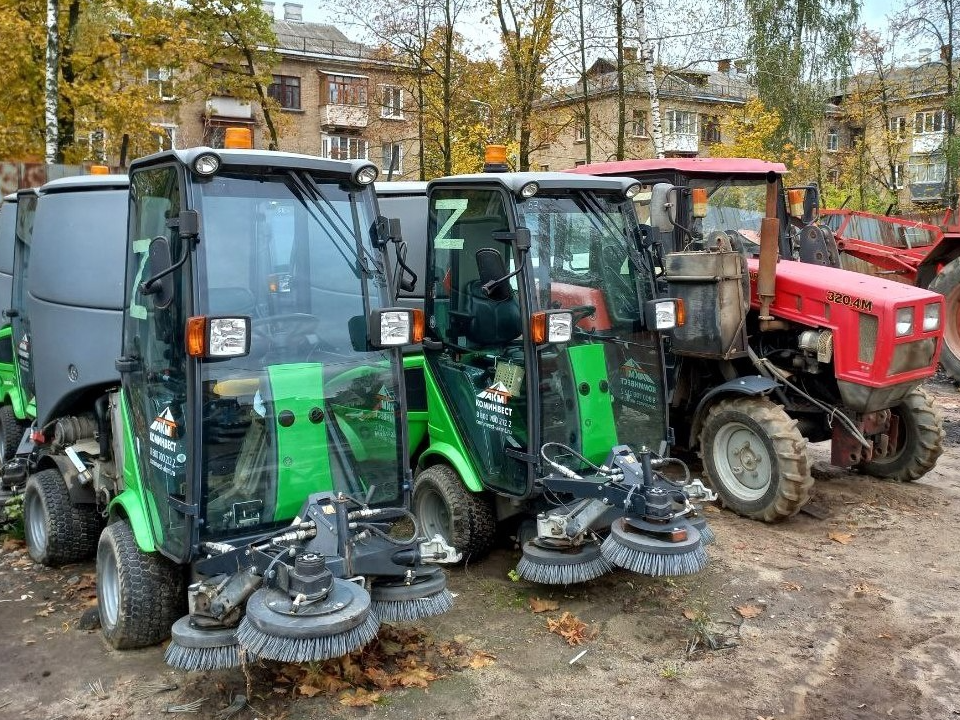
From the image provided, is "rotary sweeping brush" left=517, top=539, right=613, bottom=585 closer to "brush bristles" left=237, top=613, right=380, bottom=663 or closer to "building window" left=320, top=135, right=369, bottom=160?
"brush bristles" left=237, top=613, right=380, bottom=663

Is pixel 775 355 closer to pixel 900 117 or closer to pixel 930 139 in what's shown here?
pixel 900 117

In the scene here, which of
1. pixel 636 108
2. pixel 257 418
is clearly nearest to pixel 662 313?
pixel 257 418

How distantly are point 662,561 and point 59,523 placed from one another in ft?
11.9

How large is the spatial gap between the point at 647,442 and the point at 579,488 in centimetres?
79

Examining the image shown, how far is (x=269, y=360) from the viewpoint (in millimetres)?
4168

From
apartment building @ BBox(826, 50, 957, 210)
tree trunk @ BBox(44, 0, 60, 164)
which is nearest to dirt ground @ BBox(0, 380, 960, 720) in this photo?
tree trunk @ BBox(44, 0, 60, 164)

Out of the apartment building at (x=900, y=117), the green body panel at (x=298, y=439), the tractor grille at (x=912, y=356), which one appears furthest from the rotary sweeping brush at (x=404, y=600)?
the apartment building at (x=900, y=117)

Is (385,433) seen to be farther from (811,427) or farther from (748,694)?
(811,427)

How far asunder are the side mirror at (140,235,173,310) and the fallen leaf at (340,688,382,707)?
1.92 metres

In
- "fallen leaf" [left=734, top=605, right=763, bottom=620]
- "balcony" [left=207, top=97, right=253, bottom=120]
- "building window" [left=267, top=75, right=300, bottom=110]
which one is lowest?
"fallen leaf" [left=734, top=605, right=763, bottom=620]

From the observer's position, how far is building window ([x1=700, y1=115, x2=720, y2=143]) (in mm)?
23312

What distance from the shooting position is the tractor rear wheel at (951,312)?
1095cm

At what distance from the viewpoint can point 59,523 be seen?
5531 mm

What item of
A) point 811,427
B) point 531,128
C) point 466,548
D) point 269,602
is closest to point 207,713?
point 269,602
